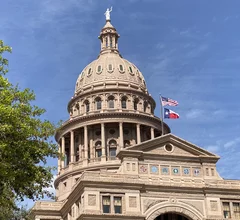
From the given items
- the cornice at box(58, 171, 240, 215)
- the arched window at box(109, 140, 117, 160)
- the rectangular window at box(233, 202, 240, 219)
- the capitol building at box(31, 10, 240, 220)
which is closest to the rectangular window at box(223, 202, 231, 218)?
the capitol building at box(31, 10, 240, 220)

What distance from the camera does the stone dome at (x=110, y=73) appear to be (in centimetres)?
8812

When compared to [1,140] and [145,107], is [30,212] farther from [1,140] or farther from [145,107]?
[1,140]

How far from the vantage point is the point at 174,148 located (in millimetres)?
60875

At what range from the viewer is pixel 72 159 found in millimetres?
81250

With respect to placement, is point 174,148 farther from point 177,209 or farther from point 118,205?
point 118,205

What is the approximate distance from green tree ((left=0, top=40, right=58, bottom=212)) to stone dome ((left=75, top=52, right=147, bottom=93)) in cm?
5495

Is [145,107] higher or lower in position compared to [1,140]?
higher

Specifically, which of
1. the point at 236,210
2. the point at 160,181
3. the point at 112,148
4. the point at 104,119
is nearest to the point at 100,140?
the point at 112,148

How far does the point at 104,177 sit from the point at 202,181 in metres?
12.4

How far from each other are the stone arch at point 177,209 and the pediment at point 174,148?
6032 mm

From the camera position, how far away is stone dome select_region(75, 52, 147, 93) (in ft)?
289

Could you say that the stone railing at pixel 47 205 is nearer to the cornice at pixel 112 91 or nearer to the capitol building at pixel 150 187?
the capitol building at pixel 150 187

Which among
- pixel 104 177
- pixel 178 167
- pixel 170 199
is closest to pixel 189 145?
pixel 178 167

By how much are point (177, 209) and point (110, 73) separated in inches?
1479
